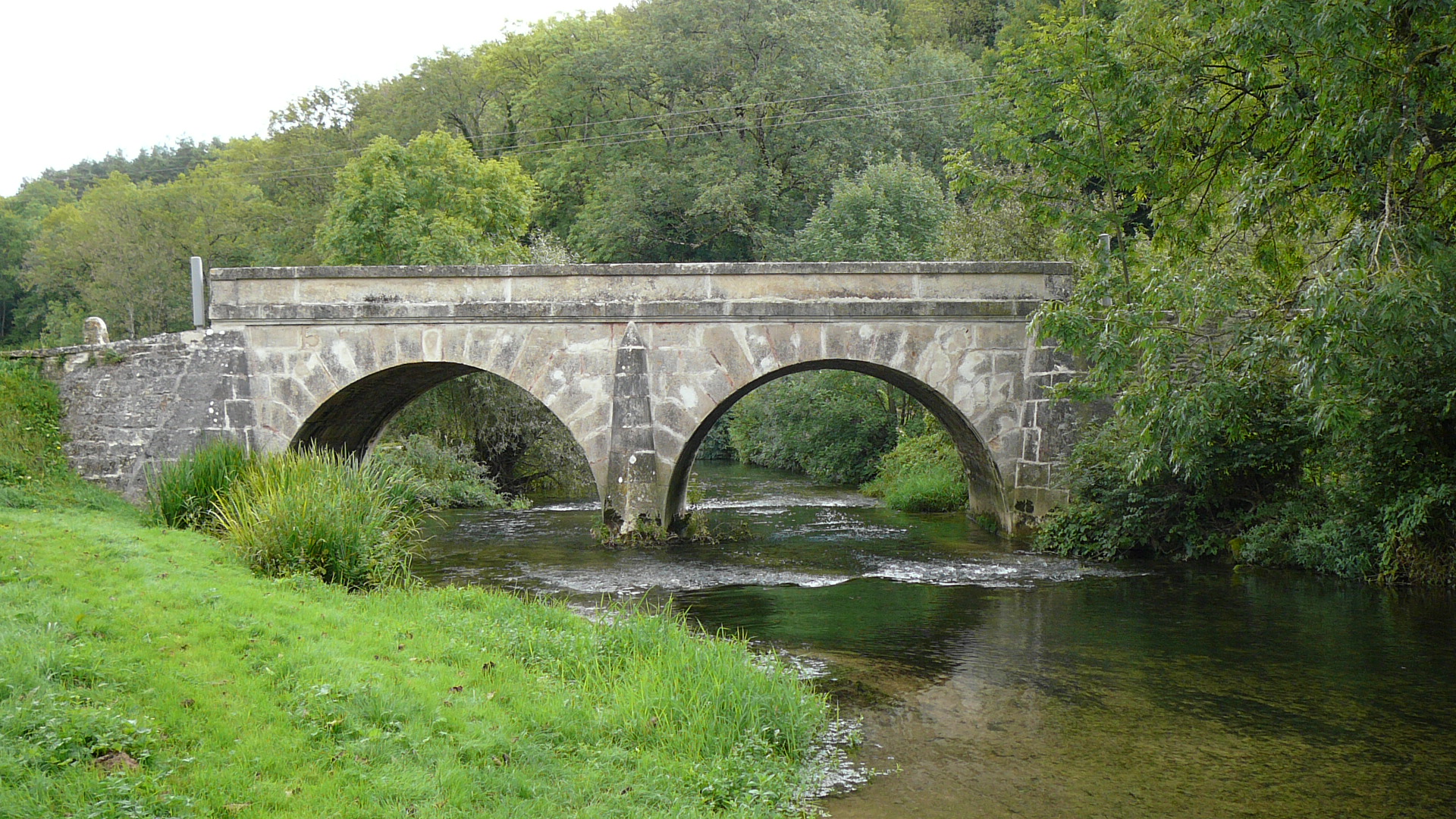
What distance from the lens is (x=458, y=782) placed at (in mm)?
4582

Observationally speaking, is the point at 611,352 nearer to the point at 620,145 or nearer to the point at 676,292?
the point at 676,292

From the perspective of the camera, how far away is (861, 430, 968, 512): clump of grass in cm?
1894

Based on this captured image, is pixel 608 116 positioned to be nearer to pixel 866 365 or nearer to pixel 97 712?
pixel 866 365

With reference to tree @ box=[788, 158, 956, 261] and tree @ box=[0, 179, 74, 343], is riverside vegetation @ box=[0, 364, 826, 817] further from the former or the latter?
tree @ box=[0, 179, 74, 343]

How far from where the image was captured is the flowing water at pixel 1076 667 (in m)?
5.39

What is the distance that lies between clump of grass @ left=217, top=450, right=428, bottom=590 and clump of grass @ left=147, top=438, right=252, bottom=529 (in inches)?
30.7

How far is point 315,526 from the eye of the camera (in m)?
8.88

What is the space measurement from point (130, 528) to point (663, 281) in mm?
6441

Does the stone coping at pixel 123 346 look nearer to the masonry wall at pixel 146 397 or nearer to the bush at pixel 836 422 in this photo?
the masonry wall at pixel 146 397

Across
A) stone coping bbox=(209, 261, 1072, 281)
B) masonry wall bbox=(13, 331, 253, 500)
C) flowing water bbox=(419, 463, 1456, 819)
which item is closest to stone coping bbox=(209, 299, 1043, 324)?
stone coping bbox=(209, 261, 1072, 281)

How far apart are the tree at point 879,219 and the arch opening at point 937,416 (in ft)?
37.2

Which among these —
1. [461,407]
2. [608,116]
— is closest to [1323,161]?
[461,407]

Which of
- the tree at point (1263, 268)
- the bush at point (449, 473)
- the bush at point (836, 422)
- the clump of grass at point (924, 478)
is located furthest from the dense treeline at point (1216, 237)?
the bush at point (449, 473)

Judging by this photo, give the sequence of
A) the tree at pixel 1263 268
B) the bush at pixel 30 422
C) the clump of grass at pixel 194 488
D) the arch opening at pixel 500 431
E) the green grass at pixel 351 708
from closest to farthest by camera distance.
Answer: the green grass at pixel 351 708, the tree at pixel 1263 268, the clump of grass at pixel 194 488, the bush at pixel 30 422, the arch opening at pixel 500 431
